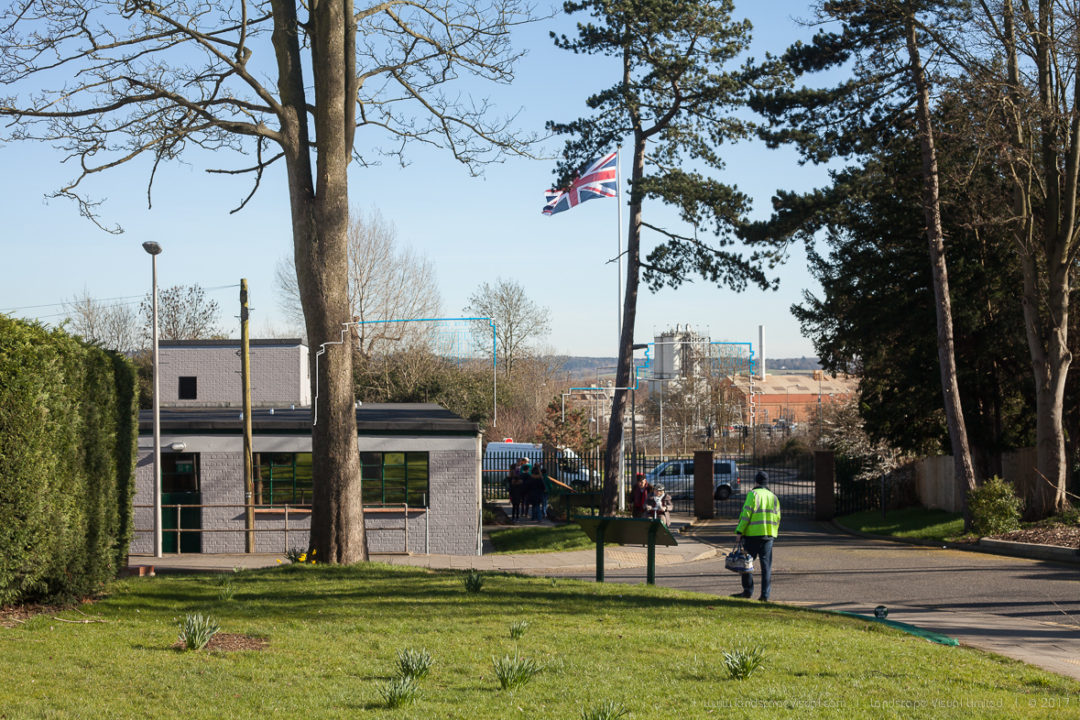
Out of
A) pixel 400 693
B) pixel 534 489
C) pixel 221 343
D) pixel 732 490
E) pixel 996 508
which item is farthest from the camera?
pixel 732 490

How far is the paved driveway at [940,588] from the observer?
10320 millimetres

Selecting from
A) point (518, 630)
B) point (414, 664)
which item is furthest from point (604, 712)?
point (518, 630)

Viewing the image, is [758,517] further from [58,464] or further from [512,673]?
[58,464]

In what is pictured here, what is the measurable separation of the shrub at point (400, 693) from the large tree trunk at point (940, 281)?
64.9 feet

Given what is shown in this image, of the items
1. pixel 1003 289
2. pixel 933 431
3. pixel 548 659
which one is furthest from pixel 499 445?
pixel 548 659

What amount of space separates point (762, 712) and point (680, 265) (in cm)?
2215

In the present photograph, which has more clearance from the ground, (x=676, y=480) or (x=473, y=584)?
(x=473, y=584)

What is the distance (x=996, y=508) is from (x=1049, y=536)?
1.83 metres

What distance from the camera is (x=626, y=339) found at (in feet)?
92.1

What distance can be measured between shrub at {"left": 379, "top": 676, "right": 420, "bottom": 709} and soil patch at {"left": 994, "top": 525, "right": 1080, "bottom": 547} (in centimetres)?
1617

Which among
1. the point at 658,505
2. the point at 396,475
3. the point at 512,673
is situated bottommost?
the point at 658,505

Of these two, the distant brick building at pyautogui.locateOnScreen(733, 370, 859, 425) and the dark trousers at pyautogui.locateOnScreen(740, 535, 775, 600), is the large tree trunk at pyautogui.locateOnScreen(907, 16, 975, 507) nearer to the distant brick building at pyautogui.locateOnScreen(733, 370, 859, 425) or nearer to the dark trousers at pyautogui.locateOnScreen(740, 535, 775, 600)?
the dark trousers at pyautogui.locateOnScreen(740, 535, 775, 600)

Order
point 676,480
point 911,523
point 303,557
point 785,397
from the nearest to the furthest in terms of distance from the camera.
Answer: point 303,557 < point 911,523 < point 676,480 < point 785,397

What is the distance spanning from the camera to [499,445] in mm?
40125
